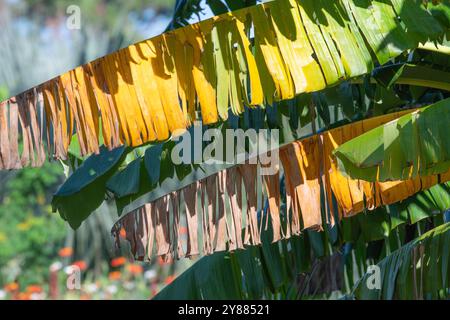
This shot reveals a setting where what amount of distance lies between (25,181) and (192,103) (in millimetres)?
6943

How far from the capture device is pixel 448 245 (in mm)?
3348

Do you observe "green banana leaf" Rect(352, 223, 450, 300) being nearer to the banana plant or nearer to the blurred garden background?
the banana plant

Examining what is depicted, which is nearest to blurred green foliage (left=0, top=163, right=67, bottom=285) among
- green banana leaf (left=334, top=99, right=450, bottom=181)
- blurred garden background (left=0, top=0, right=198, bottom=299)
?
blurred garden background (left=0, top=0, right=198, bottom=299)

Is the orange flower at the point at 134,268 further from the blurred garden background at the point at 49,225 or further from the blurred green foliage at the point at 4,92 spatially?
the blurred green foliage at the point at 4,92

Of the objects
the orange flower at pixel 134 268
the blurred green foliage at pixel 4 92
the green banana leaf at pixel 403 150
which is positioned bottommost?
the orange flower at pixel 134 268

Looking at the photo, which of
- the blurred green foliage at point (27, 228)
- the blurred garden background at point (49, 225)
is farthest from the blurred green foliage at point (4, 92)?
the blurred green foliage at point (27, 228)

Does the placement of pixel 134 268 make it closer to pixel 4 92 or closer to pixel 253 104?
pixel 4 92

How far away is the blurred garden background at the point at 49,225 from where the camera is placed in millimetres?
8562

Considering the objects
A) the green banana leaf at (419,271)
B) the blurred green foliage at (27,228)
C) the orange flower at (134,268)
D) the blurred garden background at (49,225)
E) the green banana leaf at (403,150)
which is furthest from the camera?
the blurred green foliage at (27,228)

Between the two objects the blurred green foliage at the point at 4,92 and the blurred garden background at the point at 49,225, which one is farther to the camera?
the blurred green foliage at the point at 4,92

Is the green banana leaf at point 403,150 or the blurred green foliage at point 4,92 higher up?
the blurred green foliage at point 4,92

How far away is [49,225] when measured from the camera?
919 cm

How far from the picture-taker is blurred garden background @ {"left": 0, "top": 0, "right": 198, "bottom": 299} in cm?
856
